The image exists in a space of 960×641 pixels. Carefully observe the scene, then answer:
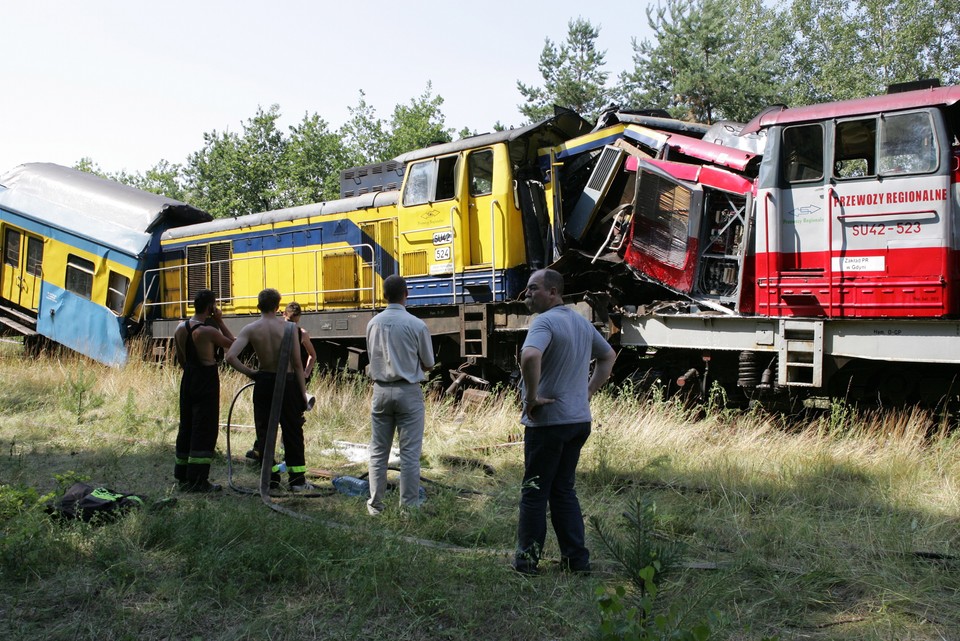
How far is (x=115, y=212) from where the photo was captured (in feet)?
49.6

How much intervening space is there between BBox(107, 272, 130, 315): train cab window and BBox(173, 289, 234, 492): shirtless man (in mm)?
9374

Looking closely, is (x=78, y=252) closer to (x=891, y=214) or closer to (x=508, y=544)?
(x=508, y=544)

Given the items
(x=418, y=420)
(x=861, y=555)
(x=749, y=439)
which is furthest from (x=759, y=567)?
(x=749, y=439)

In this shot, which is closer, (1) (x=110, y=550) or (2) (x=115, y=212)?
(1) (x=110, y=550)

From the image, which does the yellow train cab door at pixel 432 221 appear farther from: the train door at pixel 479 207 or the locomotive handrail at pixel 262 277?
the locomotive handrail at pixel 262 277

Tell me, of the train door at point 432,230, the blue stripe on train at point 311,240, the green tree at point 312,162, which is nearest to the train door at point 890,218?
the train door at point 432,230

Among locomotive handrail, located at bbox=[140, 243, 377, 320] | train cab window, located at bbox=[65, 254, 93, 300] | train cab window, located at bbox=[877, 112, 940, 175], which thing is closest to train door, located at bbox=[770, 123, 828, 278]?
train cab window, located at bbox=[877, 112, 940, 175]

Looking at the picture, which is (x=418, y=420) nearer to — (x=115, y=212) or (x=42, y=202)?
(x=115, y=212)

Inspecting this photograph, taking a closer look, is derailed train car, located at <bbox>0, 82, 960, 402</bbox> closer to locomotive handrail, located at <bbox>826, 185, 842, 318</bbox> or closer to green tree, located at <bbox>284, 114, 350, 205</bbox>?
locomotive handrail, located at <bbox>826, 185, 842, 318</bbox>

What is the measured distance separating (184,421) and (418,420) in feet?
7.56

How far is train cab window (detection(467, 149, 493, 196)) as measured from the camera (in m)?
10.0

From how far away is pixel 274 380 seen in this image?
259 inches

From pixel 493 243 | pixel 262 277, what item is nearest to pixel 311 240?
pixel 262 277

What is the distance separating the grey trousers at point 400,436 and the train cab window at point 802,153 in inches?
187
